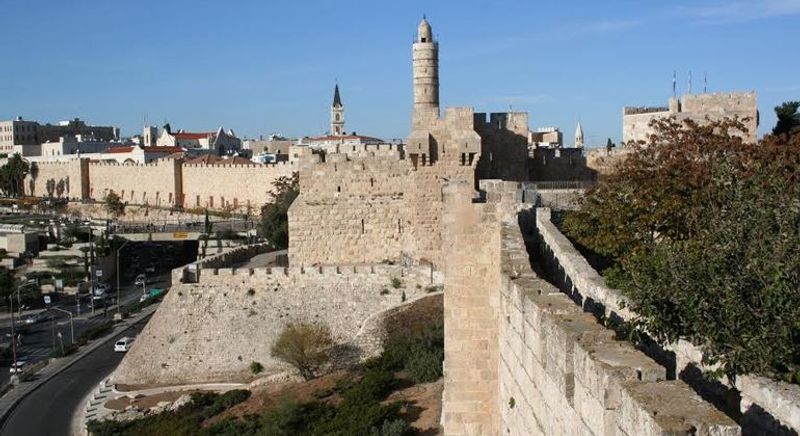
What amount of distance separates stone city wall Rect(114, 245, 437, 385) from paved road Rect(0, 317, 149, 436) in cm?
140

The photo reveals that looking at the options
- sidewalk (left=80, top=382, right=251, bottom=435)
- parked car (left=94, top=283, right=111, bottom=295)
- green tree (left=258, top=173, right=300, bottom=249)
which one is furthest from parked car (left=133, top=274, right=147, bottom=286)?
sidewalk (left=80, top=382, right=251, bottom=435)

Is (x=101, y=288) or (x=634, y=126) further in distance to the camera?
(x=101, y=288)

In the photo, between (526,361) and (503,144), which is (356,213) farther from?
(526,361)

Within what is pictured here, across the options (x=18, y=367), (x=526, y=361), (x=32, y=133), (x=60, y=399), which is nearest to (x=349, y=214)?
(x=60, y=399)

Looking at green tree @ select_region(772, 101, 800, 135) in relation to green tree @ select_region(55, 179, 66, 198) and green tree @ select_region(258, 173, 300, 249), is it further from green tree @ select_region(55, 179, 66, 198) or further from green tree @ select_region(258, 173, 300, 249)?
green tree @ select_region(55, 179, 66, 198)

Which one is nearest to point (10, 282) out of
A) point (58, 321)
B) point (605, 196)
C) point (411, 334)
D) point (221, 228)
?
point (58, 321)

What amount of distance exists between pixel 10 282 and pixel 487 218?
3346 cm

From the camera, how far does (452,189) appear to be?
7.13m

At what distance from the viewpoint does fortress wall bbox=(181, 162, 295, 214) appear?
170 ft

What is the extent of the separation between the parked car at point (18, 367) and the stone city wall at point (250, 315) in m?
4.72

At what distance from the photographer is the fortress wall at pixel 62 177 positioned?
6888cm

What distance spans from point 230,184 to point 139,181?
36.2 feet

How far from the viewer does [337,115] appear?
87.1 metres

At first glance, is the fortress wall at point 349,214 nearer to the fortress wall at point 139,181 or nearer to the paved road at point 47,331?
the paved road at point 47,331
